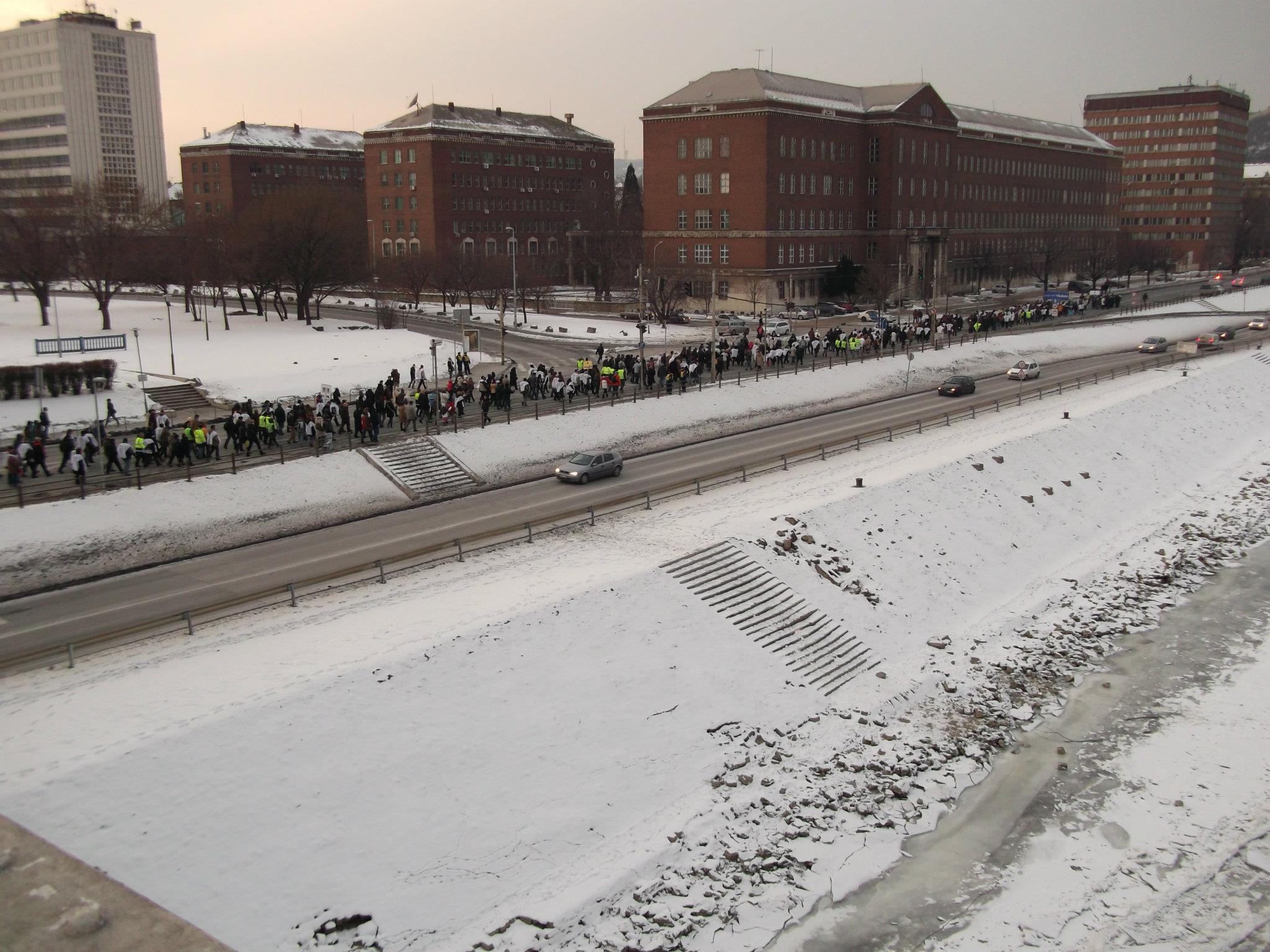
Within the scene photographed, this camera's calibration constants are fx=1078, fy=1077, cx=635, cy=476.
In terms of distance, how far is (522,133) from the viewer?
114 metres

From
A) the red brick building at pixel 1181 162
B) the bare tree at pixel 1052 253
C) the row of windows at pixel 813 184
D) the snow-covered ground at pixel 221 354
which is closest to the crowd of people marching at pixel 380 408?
the snow-covered ground at pixel 221 354

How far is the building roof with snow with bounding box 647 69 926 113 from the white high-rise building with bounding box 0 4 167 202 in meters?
75.3

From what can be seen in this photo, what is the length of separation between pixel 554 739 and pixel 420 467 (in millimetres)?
18005

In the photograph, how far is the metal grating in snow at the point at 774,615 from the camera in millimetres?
25969

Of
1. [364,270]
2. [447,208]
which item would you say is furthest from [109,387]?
[447,208]

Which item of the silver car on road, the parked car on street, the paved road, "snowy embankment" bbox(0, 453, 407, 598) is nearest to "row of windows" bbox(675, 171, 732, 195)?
the parked car on street

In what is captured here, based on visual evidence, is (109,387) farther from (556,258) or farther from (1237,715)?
(556,258)

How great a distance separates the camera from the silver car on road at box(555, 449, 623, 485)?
37.4 m

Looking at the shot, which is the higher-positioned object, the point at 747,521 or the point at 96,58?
the point at 96,58

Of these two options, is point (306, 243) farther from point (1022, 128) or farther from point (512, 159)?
point (1022, 128)

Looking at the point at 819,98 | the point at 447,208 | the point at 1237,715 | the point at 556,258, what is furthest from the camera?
the point at 556,258

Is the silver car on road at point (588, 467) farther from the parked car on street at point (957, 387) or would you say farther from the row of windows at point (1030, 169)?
the row of windows at point (1030, 169)

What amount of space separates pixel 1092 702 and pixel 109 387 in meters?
36.9

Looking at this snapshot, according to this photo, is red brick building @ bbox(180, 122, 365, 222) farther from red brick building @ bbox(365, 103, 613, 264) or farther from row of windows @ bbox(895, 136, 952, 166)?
row of windows @ bbox(895, 136, 952, 166)
